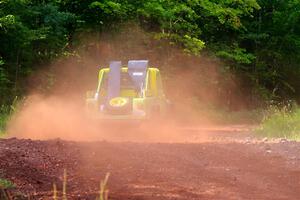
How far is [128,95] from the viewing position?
18.4m

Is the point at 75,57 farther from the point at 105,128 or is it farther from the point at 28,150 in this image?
the point at 28,150

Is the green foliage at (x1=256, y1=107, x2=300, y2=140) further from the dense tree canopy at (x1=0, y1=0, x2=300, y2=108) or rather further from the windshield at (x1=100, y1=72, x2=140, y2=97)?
the dense tree canopy at (x1=0, y1=0, x2=300, y2=108)

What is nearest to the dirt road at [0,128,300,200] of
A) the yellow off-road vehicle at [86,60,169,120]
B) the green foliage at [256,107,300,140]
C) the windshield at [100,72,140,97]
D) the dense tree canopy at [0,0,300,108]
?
the green foliage at [256,107,300,140]

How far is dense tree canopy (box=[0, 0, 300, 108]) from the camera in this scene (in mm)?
24172

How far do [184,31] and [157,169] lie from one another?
2356 cm

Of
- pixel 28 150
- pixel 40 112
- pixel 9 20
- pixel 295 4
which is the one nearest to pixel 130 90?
pixel 40 112

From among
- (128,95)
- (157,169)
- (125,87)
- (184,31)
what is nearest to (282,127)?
(128,95)

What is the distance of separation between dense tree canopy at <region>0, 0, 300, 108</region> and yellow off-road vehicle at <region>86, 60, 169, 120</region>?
5.17 meters

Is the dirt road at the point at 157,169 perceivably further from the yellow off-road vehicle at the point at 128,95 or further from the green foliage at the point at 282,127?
the yellow off-road vehicle at the point at 128,95

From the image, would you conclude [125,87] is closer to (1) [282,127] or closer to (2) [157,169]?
(1) [282,127]

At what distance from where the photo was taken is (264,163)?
9.83 meters

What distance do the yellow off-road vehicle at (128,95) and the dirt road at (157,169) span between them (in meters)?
5.22

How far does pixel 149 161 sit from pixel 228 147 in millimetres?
2920

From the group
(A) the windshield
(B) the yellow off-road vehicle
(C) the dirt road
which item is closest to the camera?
(C) the dirt road
